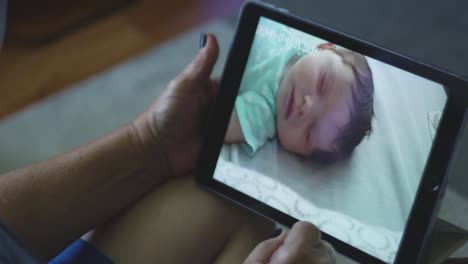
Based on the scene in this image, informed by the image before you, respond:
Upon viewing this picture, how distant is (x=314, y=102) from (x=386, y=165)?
0.12 metres

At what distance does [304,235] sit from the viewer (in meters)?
0.56

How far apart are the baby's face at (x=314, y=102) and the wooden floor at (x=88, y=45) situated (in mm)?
647

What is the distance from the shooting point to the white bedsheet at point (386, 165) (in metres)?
0.58

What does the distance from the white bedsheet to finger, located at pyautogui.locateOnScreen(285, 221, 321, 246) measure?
7 centimetres

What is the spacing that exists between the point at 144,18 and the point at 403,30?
65 centimetres

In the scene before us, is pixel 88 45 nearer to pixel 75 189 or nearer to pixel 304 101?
pixel 75 189

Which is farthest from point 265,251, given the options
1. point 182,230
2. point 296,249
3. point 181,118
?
point 181,118

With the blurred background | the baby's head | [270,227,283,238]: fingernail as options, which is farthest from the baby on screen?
the blurred background

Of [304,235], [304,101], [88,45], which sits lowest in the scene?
[88,45]

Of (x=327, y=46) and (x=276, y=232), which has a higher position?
(x=327, y=46)

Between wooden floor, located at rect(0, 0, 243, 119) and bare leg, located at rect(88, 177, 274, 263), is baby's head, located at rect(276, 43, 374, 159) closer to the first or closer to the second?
bare leg, located at rect(88, 177, 274, 263)

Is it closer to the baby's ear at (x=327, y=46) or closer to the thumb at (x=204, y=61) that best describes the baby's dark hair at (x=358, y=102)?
the baby's ear at (x=327, y=46)

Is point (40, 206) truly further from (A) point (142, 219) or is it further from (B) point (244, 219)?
(B) point (244, 219)

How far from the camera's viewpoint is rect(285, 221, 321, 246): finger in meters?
0.56
